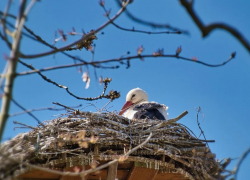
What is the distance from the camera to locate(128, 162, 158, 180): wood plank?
3905 mm

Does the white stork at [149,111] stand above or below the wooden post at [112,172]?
above

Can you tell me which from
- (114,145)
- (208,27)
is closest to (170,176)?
(114,145)

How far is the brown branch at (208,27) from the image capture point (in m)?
1.65

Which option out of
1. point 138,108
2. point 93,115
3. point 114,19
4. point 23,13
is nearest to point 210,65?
point 114,19

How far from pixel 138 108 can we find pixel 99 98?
5.01ft

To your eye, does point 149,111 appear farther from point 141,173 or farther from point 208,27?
point 208,27

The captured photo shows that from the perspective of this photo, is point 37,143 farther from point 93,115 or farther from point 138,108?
point 138,108

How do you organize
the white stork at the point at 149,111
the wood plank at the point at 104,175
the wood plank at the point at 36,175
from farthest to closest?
the white stork at the point at 149,111
the wood plank at the point at 104,175
the wood plank at the point at 36,175

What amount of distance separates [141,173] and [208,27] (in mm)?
2490

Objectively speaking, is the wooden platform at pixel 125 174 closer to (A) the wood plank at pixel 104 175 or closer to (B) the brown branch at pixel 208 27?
(A) the wood plank at pixel 104 175

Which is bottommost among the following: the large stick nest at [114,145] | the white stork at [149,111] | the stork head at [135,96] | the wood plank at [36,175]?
the wood plank at [36,175]

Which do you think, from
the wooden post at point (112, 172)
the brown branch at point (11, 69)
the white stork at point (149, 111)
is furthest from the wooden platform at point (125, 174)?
the brown branch at point (11, 69)

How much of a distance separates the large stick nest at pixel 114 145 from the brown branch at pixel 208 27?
6.94 feet

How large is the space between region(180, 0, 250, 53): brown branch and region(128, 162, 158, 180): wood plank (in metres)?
2.33
